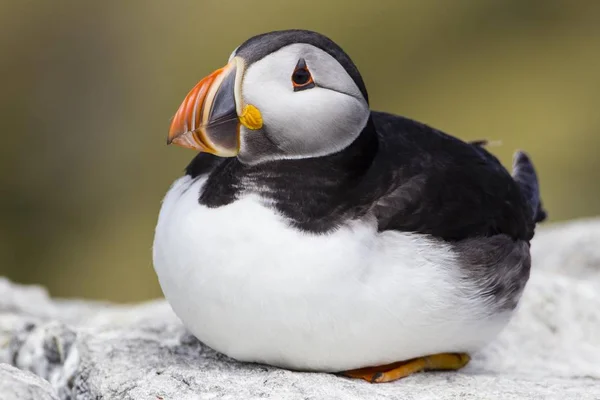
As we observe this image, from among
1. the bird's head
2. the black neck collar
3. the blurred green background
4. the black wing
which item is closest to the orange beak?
the bird's head

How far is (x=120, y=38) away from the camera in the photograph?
9.27 metres

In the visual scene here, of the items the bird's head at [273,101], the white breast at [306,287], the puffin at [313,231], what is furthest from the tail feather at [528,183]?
the bird's head at [273,101]

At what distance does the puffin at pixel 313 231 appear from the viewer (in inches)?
134

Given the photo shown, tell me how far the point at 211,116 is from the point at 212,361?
3.17 feet

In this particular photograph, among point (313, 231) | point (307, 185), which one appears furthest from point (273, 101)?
point (313, 231)

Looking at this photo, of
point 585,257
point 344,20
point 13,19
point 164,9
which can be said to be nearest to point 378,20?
point 344,20

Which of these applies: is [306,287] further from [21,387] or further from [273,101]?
[21,387]

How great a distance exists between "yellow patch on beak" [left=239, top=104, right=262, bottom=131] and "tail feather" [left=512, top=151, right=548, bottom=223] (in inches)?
57.1

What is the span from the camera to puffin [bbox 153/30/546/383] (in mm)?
3414

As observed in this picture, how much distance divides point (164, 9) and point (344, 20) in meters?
1.56

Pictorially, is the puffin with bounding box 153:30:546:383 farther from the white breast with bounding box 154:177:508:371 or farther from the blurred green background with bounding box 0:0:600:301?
the blurred green background with bounding box 0:0:600:301

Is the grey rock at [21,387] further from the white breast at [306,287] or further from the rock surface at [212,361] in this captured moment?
the white breast at [306,287]

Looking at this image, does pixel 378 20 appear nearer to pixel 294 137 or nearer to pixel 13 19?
pixel 13 19

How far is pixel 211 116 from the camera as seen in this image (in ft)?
11.2
